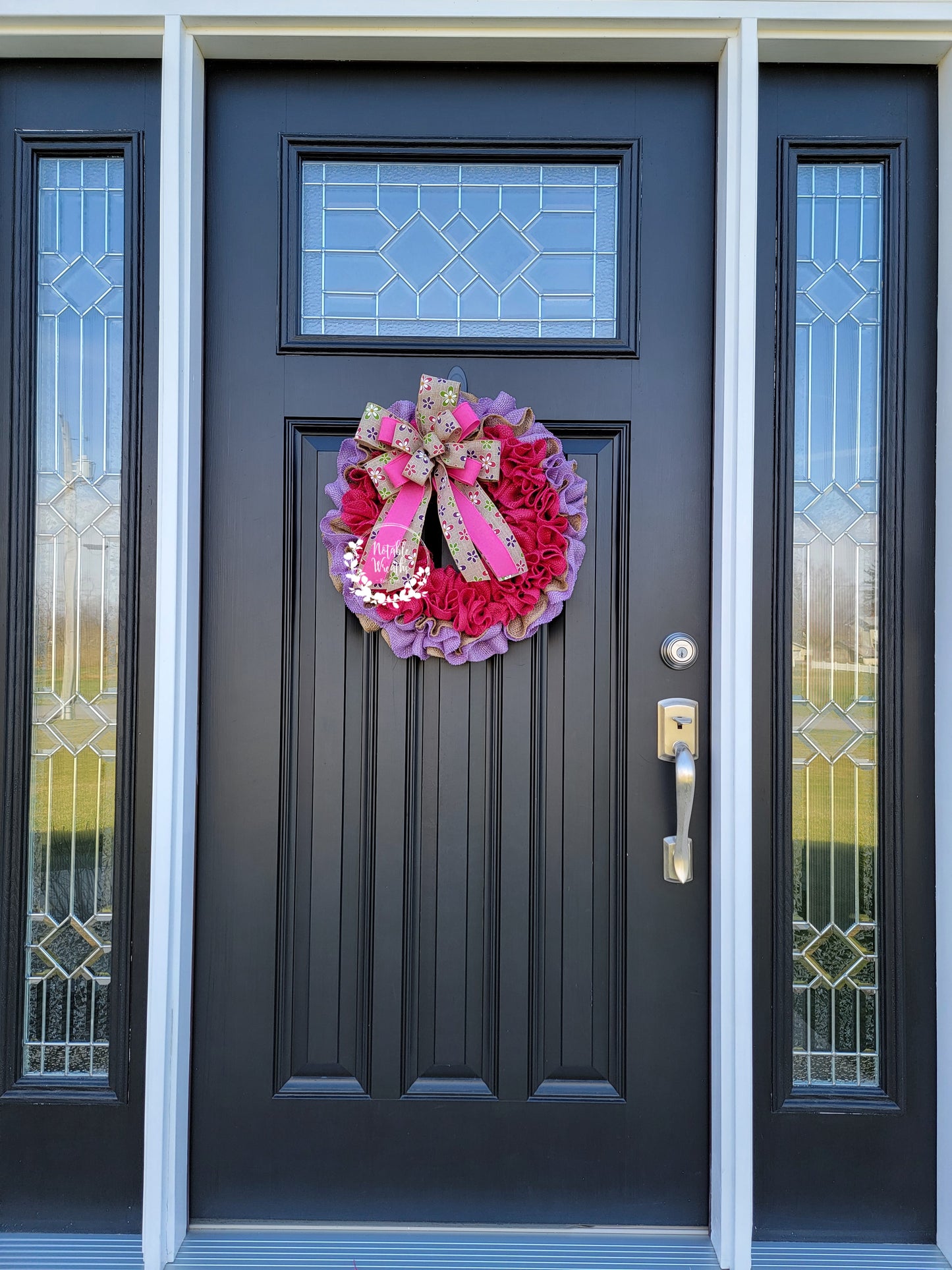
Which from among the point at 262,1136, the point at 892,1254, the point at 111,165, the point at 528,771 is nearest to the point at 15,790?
the point at 262,1136

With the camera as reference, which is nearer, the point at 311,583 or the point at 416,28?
the point at 416,28

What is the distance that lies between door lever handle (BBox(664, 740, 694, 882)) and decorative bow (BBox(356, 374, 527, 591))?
42cm

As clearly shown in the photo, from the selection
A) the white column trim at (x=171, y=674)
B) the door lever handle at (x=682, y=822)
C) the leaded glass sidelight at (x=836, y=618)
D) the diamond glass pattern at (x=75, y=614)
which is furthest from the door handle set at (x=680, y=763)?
the diamond glass pattern at (x=75, y=614)

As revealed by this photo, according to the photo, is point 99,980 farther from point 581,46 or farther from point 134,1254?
point 581,46

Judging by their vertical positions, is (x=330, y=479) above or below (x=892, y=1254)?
above

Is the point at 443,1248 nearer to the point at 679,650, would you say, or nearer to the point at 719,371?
the point at 679,650

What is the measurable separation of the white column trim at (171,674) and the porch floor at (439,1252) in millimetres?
85


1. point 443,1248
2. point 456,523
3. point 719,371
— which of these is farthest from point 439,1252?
point 719,371

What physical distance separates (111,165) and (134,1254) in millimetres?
1879

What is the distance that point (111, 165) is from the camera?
1541 mm

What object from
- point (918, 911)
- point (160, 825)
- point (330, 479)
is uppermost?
point (330, 479)

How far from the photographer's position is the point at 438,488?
1.48 meters

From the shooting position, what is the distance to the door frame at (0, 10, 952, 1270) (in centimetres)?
142

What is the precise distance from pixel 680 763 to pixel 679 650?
0.20 metres
